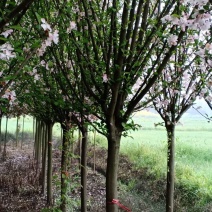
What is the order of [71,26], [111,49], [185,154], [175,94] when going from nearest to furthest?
[71,26] < [111,49] < [175,94] < [185,154]

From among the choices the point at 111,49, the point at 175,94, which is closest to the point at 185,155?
the point at 175,94

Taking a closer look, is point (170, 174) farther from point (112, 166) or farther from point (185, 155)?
point (185, 155)

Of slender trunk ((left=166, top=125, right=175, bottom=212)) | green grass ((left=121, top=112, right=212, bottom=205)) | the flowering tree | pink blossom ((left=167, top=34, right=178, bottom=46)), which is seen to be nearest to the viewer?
pink blossom ((left=167, top=34, right=178, bottom=46))

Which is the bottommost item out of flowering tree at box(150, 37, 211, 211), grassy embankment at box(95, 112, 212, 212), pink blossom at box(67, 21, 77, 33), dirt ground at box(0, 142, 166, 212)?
dirt ground at box(0, 142, 166, 212)

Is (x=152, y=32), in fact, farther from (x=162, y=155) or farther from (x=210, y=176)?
(x=162, y=155)

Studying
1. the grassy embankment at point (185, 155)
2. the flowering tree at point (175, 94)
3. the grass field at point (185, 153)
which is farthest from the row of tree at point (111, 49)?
the grass field at point (185, 153)

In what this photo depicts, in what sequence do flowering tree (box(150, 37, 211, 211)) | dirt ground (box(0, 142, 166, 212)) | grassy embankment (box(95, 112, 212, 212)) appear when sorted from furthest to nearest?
grassy embankment (box(95, 112, 212, 212)) → dirt ground (box(0, 142, 166, 212)) → flowering tree (box(150, 37, 211, 211))

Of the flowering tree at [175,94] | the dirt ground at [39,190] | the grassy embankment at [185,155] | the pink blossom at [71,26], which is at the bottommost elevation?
the dirt ground at [39,190]

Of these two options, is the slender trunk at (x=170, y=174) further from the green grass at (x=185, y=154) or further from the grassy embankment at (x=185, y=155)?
the green grass at (x=185, y=154)

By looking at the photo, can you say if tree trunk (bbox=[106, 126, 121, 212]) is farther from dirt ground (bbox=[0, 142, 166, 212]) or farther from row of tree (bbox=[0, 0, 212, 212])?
dirt ground (bbox=[0, 142, 166, 212])

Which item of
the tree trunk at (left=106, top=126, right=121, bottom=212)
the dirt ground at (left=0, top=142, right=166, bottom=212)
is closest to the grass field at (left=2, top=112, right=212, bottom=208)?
the dirt ground at (left=0, top=142, right=166, bottom=212)

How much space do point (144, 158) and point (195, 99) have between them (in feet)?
18.8

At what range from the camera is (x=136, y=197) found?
22.9 feet

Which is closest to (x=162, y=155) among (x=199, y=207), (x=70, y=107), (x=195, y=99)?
(x=199, y=207)
